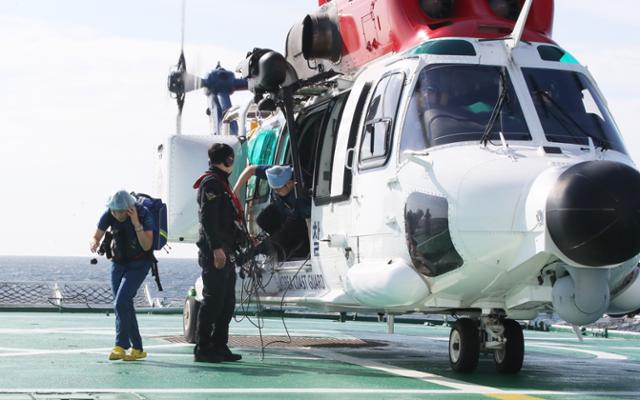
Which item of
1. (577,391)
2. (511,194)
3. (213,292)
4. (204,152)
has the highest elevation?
(204,152)

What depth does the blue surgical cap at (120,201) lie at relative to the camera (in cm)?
1001

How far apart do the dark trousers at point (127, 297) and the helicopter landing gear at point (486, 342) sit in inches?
115

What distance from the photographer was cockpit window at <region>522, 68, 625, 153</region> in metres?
8.95

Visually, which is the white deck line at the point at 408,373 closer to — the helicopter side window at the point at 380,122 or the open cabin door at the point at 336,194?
the open cabin door at the point at 336,194

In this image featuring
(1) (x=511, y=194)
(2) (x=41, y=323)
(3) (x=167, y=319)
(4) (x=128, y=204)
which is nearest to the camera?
(1) (x=511, y=194)

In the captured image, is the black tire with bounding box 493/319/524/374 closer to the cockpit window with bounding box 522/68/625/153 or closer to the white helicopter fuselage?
the white helicopter fuselage

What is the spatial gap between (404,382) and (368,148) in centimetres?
200

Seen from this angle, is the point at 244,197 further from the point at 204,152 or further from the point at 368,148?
the point at 368,148

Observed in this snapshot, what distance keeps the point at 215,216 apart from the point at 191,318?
261cm

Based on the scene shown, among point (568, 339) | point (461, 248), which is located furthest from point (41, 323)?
point (461, 248)

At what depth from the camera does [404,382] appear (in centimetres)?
869

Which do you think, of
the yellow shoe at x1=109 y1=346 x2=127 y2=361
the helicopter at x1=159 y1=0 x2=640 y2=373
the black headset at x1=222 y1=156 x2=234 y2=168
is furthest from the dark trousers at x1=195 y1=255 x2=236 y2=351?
the black headset at x1=222 y1=156 x2=234 y2=168

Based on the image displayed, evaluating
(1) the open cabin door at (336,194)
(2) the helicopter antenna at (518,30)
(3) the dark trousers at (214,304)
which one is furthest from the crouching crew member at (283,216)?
(2) the helicopter antenna at (518,30)

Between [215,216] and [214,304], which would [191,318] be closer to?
[214,304]
